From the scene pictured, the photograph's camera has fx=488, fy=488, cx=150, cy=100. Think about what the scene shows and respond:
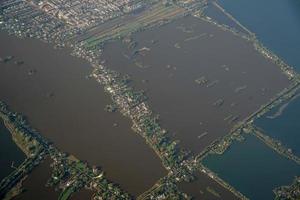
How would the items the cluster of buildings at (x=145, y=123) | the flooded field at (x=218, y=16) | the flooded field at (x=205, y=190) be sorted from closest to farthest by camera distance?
the flooded field at (x=205, y=190), the cluster of buildings at (x=145, y=123), the flooded field at (x=218, y=16)

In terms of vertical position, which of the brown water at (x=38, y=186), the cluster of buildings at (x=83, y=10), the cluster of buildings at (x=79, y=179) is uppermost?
the cluster of buildings at (x=83, y=10)

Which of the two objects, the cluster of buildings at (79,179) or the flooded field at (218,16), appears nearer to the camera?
the cluster of buildings at (79,179)

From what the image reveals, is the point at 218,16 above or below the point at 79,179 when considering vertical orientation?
above

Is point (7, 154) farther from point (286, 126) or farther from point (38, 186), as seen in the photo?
point (286, 126)

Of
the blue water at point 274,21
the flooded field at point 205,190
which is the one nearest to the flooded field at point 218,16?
the blue water at point 274,21

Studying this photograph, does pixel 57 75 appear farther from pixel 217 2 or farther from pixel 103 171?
pixel 217 2

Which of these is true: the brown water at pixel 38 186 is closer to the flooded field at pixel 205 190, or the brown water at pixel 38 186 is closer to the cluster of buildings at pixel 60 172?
the cluster of buildings at pixel 60 172

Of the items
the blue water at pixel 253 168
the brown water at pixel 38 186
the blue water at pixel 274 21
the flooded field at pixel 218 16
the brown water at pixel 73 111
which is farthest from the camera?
the flooded field at pixel 218 16

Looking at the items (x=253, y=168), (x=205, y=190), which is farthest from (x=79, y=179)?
(x=253, y=168)
